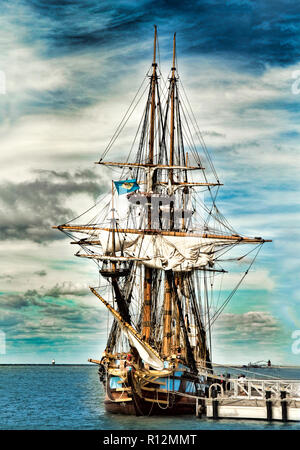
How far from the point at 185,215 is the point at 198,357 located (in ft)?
50.6

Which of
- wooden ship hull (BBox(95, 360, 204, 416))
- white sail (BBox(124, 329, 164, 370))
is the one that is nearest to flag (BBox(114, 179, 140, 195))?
white sail (BBox(124, 329, 164, 370))

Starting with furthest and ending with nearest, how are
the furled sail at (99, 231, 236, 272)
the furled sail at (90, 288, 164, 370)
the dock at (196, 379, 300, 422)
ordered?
the furled sail at (99, 231, 236, 272), the furled sail at (90, 288, 164, 370), the dock at (196, 379, 300, 422)

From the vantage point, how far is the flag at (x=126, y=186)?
56.9 m

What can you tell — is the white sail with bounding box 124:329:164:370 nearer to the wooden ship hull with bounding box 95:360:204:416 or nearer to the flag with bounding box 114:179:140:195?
the wooden ship hull with bounding box 95:360:204:416

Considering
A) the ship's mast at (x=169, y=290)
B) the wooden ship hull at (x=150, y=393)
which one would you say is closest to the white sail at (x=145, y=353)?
the wooden ship hull at (x=150, y=393)

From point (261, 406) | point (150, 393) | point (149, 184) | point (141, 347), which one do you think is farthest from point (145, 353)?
point (149, 184)

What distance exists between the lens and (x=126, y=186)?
57.0m

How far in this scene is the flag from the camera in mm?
56906

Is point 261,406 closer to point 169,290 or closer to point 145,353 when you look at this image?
point 145,353

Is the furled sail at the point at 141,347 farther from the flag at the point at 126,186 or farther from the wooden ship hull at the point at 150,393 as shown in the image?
the flag at the point at 126,186

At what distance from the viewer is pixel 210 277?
216 ft

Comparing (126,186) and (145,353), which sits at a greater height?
(126,186)
